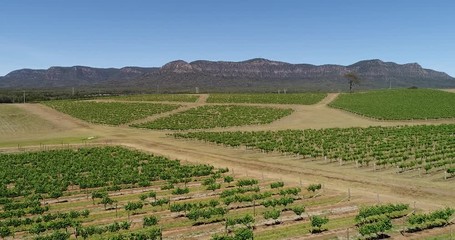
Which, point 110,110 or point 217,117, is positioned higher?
point 110,110

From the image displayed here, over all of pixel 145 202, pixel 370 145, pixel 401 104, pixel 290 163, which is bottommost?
pixel 145 202

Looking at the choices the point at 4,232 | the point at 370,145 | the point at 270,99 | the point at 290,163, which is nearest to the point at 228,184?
the point at 290,163

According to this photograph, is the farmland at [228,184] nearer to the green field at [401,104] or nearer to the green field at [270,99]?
the green field at [401,104]

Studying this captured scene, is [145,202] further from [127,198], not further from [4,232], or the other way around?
[4,232]

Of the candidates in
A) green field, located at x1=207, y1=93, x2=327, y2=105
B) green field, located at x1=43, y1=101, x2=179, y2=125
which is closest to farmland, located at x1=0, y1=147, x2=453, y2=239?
green field, located at x1=43, y1=101, x2=179, y2=125

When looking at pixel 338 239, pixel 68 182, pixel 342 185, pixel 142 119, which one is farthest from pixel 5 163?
pixel 142 119
